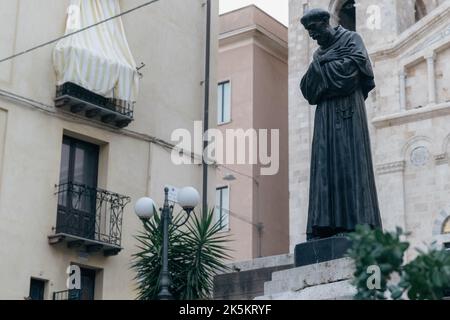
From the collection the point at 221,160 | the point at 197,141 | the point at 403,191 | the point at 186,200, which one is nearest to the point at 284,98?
the point at 221,160

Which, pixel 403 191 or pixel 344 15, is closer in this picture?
pixel 403 191

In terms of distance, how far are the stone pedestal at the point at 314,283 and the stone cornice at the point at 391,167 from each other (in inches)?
792

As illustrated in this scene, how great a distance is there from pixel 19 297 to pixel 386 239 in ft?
42.5

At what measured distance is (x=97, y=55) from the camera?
21.3 meters

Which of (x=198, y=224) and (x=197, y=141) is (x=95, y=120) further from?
(x=198, y=224)

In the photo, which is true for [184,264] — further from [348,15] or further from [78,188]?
[348,15]

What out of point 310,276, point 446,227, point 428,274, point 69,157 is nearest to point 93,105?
point 69,157

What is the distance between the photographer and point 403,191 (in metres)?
30.9

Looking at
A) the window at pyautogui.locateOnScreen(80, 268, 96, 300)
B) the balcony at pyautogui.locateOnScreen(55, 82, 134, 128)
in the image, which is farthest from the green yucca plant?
the balcony at pyautogui.locateOnScreen(55, 82, 134, 128)

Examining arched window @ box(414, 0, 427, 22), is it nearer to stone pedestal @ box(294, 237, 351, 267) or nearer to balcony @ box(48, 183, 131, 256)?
balcony @ box(48, 183, 131, 256)

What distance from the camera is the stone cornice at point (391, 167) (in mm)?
31125

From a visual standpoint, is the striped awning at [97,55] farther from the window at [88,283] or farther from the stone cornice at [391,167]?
the stone cornice at [391,167]

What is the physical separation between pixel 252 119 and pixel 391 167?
4887 mm
